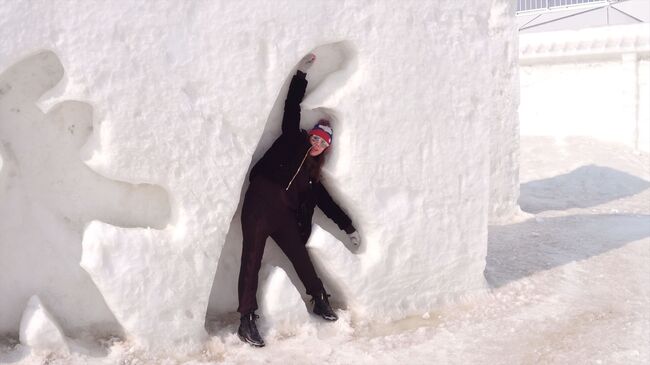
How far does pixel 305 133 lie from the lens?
A: 153 inches

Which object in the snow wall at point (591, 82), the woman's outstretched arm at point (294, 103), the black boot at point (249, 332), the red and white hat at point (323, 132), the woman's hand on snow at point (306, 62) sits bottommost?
the snow wall at point (591, 82)

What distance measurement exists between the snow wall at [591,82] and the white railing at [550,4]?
20.5ft

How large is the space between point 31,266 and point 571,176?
766 cm

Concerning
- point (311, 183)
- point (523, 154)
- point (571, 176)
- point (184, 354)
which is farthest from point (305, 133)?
point (523, 154)

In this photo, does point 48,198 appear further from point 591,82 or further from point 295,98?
point 591,82

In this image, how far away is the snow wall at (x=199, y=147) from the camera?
10.7ft

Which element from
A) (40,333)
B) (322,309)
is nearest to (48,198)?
(40,333)

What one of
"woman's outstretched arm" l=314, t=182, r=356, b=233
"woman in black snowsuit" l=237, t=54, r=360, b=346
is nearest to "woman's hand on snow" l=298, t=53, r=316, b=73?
"woman in black snowsuit" l=237, t=54, r=360, b=346

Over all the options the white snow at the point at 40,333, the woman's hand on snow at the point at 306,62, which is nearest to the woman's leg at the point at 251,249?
the woman's hand on snow at the point at 306,62

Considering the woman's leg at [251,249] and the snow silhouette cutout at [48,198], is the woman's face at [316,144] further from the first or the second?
the snow silhouette cutout at [48,198]

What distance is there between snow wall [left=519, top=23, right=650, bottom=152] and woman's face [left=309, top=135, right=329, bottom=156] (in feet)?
24.4

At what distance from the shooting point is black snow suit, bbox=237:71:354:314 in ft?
12.2

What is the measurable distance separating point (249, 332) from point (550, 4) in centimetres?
1486

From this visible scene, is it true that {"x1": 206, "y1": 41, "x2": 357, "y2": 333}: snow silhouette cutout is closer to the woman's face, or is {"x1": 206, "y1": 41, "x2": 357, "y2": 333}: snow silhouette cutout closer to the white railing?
the woman's face
